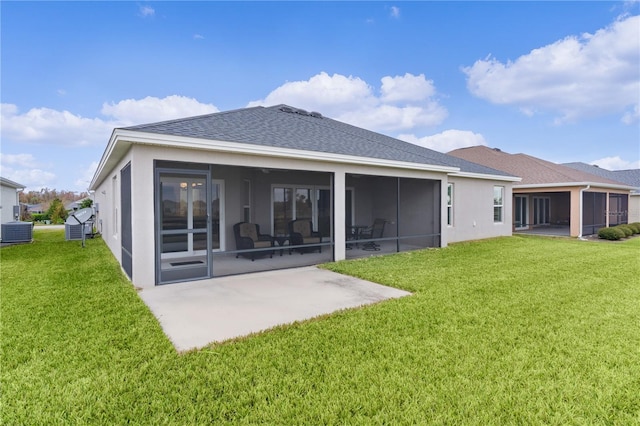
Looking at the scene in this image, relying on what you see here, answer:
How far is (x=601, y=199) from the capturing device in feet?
75.1

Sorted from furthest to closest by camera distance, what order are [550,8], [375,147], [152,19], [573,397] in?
[550,8] → [152,19] → [375,147] → [573,397]

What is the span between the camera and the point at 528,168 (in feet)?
63.0

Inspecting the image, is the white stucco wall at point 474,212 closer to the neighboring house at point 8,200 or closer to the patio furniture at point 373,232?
the patio furniture at point 373,232

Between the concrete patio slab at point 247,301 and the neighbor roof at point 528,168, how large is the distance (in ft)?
50.1

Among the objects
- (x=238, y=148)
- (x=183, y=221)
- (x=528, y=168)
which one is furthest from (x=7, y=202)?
(x=528, y=168)

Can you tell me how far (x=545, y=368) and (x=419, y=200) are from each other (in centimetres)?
1005

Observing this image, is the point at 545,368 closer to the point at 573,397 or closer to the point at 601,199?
the point at 573,397

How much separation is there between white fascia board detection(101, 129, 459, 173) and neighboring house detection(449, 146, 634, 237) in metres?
11.4

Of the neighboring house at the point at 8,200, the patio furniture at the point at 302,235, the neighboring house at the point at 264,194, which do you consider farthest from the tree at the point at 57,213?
the patio furniture at the point at 302,235

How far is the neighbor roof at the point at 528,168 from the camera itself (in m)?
17.3

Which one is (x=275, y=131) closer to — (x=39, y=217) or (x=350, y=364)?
(x=350, y=364)

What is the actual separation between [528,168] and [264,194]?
16.2m

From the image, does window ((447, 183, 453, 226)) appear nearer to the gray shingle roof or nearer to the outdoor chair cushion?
the gray shingle roof

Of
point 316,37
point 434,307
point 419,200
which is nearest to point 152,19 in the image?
point 316,37
